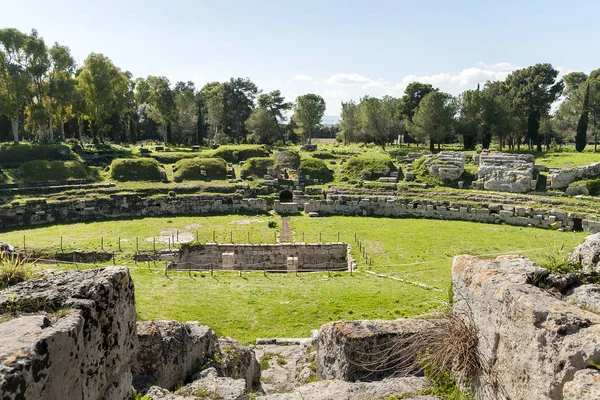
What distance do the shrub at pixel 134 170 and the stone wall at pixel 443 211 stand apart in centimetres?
1584

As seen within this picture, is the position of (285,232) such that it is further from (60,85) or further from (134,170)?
(60,85)

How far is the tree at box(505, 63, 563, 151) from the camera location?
52.7 metres

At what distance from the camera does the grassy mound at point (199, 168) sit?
130 ft

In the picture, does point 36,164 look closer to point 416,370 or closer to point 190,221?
point 190,221

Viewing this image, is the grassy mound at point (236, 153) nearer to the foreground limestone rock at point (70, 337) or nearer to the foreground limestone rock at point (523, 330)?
the foreground limestone rock at point (70, 337)

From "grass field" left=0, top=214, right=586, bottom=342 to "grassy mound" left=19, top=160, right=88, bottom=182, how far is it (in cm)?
951

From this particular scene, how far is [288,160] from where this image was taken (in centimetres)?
4234

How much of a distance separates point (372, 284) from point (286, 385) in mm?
8657

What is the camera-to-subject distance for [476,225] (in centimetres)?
2945

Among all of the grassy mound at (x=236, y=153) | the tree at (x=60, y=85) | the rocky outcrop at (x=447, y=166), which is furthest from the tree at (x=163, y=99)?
the rocky outcrop at (x=447, y=166)

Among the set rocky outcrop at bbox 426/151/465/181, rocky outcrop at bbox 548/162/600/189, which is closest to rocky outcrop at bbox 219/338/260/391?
rocky outcrop at bbox 426/151/465/181

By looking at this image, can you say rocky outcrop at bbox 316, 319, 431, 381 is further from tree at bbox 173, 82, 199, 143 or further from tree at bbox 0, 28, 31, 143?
tree at bbox 173, 82, 199, 143

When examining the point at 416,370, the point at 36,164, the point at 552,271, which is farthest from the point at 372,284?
the point at 36,164

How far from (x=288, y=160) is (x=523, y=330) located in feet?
126
